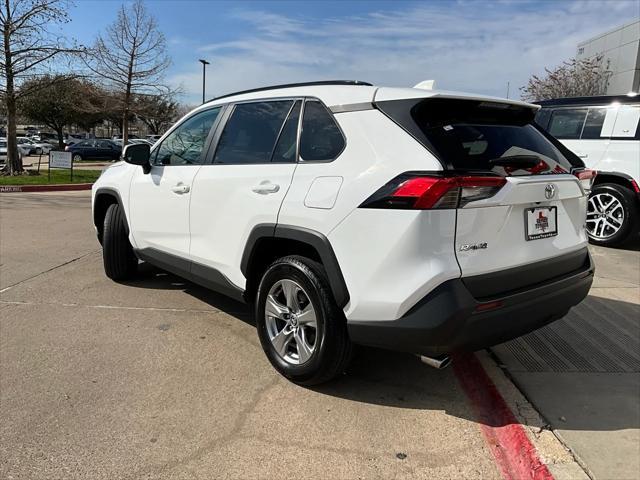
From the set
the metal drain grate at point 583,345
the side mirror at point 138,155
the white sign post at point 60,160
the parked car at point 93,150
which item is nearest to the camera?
the metal drain grate at point 583,345

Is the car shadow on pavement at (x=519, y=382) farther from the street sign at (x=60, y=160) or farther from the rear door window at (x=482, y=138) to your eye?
the street sign at (x=60, y=160)

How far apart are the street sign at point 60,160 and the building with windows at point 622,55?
2789 centimetres

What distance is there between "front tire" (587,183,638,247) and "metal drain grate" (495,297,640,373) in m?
3.04

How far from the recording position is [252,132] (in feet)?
11.6

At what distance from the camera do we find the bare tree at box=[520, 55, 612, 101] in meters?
28.9

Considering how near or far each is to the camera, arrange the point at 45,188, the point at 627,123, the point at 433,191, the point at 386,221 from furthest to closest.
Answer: the point at 45,188 → the point at 627,123 → the point at 386,221 → the point at 433,191

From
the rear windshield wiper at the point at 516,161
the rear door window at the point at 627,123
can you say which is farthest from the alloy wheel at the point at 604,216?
the rear windshield wiper at the point at 516,161

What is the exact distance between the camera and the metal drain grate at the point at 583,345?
3.53 m

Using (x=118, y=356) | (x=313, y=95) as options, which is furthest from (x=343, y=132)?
(x=118, y=356)

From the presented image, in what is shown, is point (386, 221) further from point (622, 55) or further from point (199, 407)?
point (622, 55)

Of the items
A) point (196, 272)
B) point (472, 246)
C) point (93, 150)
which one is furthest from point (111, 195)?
point (93, 150)

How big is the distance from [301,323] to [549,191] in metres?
1.59

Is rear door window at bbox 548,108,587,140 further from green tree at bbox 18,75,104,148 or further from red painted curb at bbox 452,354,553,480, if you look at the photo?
green tree at bbox 18,75,104,148

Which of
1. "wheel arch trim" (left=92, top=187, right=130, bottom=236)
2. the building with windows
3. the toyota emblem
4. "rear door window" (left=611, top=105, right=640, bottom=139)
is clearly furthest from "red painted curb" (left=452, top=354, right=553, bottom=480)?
the building with windows
